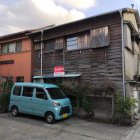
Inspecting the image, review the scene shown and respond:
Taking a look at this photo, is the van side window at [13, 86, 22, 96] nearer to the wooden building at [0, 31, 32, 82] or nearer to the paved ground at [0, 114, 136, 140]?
the paved ground at [0, 114, 136, 140]

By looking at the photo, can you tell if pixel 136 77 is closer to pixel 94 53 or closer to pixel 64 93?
pixel 94 53

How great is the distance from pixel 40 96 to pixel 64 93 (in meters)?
2.38

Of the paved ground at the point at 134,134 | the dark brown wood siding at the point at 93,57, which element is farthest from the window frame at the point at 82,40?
the paved ground at the point at 134,134

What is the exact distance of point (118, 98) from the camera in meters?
12.2

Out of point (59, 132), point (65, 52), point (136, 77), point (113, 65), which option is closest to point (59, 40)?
point (65, 52)

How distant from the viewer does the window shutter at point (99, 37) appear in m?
13.6

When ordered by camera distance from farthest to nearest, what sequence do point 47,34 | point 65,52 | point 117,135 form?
point 47,34 < point 65,52 < point 117,135

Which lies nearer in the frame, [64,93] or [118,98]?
[118,98]

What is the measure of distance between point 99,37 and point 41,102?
5310 mm

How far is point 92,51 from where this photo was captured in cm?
1430

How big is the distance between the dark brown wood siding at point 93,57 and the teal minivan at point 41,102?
7.62ft

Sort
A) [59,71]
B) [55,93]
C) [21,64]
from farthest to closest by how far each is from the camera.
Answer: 1. [21,64]
2. [59,71]
3. [55,93]

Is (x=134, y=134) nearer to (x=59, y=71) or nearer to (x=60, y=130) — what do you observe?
(x=60, y=130)

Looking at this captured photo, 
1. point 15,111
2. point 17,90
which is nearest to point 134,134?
point 15,111
